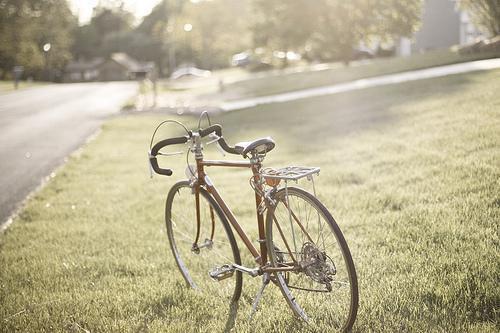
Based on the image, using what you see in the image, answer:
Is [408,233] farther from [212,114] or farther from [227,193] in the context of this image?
[212,114]

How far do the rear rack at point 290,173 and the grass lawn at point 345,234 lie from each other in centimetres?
113

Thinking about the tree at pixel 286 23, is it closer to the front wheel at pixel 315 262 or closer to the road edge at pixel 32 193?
the road edge at pixel 32 193

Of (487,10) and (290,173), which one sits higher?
(487,10)

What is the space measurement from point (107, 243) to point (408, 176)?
157 inches

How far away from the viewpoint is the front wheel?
125 inches

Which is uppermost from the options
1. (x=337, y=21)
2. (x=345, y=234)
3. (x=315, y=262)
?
(x=337, y=21)

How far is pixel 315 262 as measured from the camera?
11.1 ft

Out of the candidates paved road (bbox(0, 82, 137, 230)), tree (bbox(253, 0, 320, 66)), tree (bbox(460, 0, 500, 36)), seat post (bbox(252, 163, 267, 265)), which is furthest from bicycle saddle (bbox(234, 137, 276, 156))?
tree (bbox(253, 0, 320, 66))

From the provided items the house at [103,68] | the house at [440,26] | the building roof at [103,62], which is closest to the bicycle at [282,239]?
the house at [440,26]

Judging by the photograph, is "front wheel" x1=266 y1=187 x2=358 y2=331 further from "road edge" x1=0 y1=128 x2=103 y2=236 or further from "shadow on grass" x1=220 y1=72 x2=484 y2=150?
"shadow on grass" x1=220 y1=72 x2=484 y2=150

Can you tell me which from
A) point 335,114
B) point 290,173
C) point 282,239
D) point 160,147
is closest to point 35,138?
point 335,114

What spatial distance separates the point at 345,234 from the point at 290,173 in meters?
2.09

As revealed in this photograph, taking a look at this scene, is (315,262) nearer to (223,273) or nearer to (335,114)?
(223,273)

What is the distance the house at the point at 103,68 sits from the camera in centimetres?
9562
